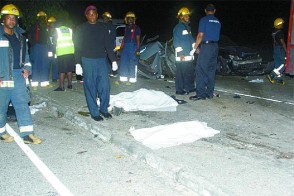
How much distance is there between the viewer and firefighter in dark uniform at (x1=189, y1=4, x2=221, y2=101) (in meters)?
8.44

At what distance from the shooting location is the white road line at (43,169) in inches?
168

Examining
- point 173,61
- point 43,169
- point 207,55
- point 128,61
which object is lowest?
point 43,169

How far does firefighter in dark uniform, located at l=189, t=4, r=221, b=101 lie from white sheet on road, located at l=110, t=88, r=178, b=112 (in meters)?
0.98

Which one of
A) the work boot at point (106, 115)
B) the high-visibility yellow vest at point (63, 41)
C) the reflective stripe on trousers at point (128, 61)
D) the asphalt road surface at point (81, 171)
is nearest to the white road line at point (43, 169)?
the asphalt road surface at point (81, 171)

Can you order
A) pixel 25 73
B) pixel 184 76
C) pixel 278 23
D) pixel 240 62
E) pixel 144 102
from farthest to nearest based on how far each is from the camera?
1. pixel 240 62
2. pixel 278 23
3. pixel 184 76
4. pixel 144 102
5. pixel 25 73

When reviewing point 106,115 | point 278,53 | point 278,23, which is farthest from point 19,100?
point 278,53

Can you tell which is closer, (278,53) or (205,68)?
(205,68)

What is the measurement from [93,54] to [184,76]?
10.7 ft

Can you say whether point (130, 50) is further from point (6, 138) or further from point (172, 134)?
point (6, 138)

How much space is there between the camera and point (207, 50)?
28.2ft

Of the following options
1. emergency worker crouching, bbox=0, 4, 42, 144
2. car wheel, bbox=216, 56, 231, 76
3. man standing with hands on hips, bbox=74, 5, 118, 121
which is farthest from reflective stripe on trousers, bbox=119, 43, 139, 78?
emergency worker crouching, bbox=0, 4, 42, 144

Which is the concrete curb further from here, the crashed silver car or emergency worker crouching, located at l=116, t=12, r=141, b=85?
the crashed silver car

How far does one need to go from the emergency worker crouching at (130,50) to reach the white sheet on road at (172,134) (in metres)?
4.74

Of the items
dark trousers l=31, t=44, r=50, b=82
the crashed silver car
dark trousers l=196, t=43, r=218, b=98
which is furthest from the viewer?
the crashed silver car
